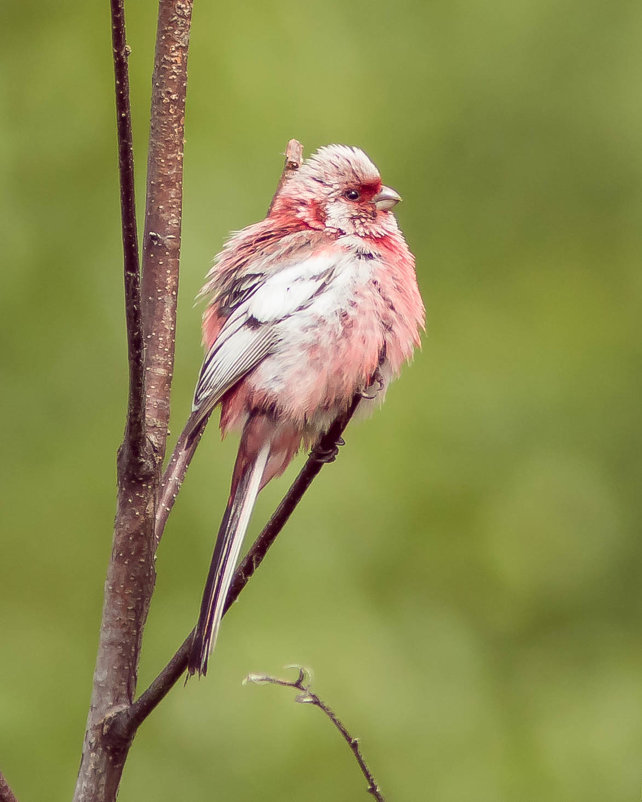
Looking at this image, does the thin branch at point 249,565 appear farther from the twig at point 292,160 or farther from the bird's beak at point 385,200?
the bird's beak at point 385,200

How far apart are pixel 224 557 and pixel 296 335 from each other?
2.94 ft

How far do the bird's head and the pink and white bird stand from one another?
5 cm

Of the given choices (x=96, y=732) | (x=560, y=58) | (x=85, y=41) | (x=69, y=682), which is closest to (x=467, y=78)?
(x=560, y=58)

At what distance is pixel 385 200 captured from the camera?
4.52 m

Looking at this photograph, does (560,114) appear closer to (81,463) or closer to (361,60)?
(361,60)

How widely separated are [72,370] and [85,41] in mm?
2259

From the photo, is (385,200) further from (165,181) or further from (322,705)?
(322,705)

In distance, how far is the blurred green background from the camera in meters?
6.60

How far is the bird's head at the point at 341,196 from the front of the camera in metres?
4.43

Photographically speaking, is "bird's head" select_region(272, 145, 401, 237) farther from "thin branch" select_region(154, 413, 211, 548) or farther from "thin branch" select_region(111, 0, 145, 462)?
"thin branch" select_region(111, 0, 145, 462)

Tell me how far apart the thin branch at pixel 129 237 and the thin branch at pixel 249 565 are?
1.22ft

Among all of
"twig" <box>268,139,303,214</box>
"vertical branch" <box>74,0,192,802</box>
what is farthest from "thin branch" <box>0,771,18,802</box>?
"twig" <box>268,139,303,214</box>

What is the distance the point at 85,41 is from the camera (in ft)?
26.3

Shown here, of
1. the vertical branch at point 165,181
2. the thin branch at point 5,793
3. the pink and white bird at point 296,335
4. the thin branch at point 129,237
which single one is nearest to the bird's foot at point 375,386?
the pink and white bird at point 296,335
